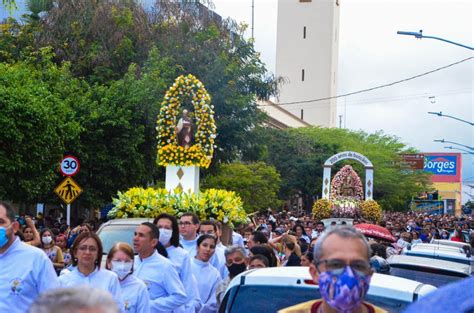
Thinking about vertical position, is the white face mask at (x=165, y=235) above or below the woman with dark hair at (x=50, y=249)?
above

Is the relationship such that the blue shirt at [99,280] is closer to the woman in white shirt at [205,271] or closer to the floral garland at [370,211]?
the woman in white shirt at [205,271]

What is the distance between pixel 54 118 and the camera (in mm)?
26453

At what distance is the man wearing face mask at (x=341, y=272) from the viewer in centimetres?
404

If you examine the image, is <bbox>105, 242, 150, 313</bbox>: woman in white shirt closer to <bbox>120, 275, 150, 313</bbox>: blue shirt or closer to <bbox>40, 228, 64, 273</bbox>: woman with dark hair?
<bbox>120, 275, 150, 313</bbox>: blue shirt

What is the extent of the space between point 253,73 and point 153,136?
5614 millimetres

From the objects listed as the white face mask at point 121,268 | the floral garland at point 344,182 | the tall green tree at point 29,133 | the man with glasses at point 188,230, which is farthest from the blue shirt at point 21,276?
the floral garland at point 344,182

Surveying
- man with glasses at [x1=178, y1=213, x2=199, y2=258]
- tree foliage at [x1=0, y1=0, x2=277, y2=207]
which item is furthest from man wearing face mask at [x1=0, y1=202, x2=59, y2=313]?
tree foliage at [x1=0, y1=0, x2=277, y2=207]

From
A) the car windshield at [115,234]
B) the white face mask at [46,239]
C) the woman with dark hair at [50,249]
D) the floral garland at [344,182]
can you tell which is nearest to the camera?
the car windshield at [115,234]

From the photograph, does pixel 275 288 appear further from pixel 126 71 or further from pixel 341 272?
A: pixel 126 71

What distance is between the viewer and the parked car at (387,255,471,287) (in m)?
10.4

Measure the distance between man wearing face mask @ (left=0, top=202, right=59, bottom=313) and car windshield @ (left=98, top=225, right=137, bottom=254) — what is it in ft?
22.0

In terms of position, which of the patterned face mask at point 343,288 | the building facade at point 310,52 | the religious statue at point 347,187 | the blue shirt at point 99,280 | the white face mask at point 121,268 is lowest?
the blue shirt at point 99,280

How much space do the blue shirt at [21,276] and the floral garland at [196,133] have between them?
539 inches

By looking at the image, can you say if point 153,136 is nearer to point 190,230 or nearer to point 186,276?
point 190,230
